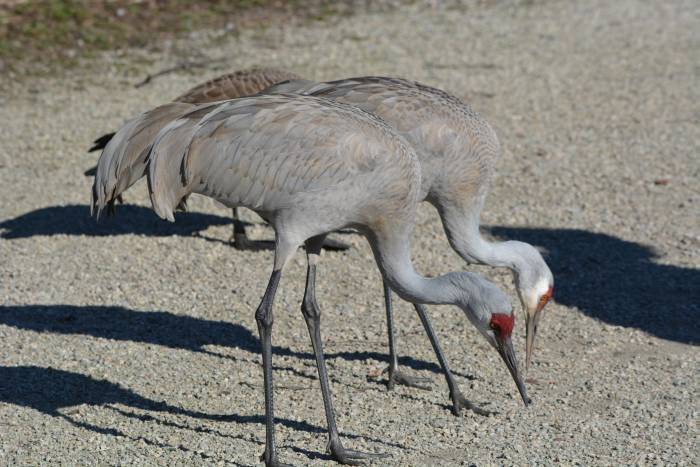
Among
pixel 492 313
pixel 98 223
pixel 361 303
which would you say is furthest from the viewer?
pixel 98 223

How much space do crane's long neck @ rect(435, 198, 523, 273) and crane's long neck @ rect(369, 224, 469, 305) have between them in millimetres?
637

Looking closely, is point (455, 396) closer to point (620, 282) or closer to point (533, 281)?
point (533, 281)

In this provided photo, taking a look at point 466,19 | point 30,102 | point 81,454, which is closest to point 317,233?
point 81,454

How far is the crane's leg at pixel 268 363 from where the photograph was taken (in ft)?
17.3

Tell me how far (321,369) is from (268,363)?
0.99 ft

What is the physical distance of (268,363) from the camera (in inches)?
214

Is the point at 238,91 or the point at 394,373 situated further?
the point at 238,91

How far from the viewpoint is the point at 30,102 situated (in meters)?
11.5

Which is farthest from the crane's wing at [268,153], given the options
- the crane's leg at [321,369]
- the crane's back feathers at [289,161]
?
the crane's leg at [321,369]

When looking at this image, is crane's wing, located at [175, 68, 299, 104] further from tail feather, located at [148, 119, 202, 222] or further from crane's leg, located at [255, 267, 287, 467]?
crane's leg, located at [255, 267, 287, 467]

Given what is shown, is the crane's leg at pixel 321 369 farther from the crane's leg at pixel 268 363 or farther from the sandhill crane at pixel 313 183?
the crane's leg at pixel 268 363

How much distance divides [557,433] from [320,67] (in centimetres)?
756

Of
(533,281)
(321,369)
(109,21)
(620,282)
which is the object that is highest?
(533,281)

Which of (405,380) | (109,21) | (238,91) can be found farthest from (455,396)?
(109,21)
